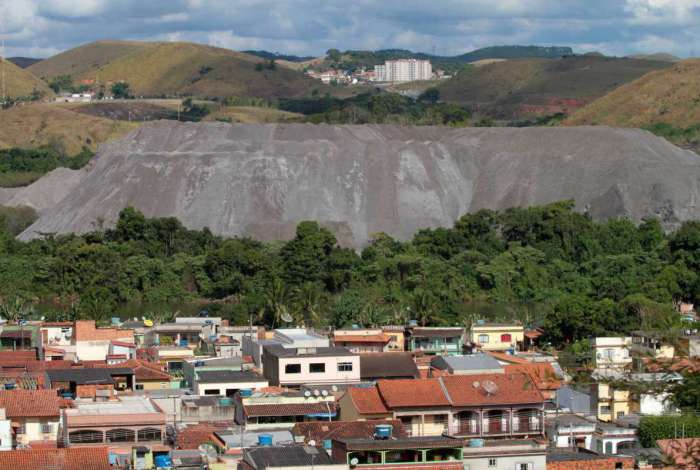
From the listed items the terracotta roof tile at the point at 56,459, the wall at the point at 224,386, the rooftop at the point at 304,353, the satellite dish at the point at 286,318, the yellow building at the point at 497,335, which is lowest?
the yellow building at the point at 497,335

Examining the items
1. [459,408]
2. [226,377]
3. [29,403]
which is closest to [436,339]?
[226,377]

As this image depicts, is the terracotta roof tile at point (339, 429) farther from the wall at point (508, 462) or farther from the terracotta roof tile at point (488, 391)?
the wall at point (508, 462)

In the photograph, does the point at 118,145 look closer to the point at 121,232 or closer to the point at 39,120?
the point at 121,232

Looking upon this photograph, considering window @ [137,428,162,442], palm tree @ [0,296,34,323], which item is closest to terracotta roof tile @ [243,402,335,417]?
window @ [137,428,162,442]

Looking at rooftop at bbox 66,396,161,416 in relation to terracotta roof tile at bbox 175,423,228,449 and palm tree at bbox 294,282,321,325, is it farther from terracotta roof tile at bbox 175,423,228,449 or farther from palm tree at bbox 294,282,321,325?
palm tree at bbox 294,282,321,325

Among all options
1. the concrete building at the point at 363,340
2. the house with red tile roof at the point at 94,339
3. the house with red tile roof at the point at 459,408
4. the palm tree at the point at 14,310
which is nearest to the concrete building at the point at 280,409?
the house with red tile roof at the point at 459,408

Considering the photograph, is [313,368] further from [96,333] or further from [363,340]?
[96,333]

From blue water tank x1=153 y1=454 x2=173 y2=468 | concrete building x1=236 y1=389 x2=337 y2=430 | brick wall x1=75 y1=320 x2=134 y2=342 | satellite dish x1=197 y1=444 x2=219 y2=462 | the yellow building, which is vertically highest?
blue water tank x1=153 y1=454 x2=173 y2=468
